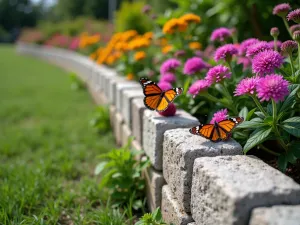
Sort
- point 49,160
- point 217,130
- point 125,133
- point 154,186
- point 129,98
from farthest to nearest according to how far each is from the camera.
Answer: point 125,133, point 49,160, point 129,98, point 154,186, point 217,130

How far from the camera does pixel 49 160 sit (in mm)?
2947

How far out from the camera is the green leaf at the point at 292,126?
147 cm

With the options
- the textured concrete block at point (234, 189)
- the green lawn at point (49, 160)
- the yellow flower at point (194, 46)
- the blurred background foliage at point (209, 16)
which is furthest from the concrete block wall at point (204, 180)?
the blurred background foliage at point (209, 16)

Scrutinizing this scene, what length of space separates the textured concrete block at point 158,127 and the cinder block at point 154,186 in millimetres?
59

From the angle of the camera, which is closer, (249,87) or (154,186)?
(249,87)

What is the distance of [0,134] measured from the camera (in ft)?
12.6

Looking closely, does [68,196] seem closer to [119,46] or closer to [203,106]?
[203,106]

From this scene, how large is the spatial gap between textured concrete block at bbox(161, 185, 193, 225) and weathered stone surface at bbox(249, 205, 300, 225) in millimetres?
537

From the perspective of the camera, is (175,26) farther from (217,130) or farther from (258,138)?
(258,138)

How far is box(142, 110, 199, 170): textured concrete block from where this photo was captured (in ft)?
6.36

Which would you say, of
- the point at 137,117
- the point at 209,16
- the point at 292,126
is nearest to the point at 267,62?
the point at 292,126

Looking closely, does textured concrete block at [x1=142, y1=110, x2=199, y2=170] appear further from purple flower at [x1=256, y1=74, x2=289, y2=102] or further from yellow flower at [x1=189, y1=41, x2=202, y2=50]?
yellow flower at [x1=189, y1=41, x2=202, y2=50]

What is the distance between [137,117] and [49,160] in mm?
975

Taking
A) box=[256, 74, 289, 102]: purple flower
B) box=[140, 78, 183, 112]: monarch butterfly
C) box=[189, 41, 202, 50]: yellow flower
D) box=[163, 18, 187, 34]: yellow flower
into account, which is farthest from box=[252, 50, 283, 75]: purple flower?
box=[189, 41, 202, 50]: yellow flower
